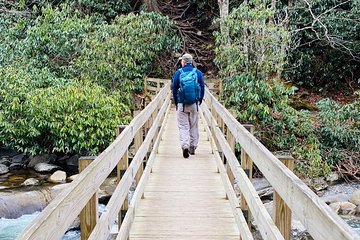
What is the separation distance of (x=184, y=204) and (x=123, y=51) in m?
12.0

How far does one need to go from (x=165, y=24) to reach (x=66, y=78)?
15.4 ft

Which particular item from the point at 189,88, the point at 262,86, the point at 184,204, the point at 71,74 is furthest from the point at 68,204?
the point at 71,74

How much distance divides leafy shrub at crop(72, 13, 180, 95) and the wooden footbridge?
28.1ft

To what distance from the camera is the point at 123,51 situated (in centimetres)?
1638

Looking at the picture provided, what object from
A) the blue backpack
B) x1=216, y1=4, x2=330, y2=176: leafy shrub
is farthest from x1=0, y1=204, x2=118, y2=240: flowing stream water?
x1=216, y1=4, x2=330, y2=176: leafy shrub

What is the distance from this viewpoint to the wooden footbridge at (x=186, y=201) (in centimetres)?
183

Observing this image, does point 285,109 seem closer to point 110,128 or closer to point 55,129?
point 110,128

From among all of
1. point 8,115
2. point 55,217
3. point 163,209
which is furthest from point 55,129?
point 55,217

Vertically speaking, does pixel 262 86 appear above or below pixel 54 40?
below

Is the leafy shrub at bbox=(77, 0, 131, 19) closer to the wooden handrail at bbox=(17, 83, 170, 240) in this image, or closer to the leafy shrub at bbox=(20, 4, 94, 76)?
the leafy shrub at bbox=(20, 4, 94, 76)

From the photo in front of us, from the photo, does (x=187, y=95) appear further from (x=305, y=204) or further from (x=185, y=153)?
(x=305, y=204)

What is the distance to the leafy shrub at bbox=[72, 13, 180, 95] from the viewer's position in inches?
626

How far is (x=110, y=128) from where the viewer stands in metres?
13.4

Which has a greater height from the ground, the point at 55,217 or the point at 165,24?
the point at 165,24
